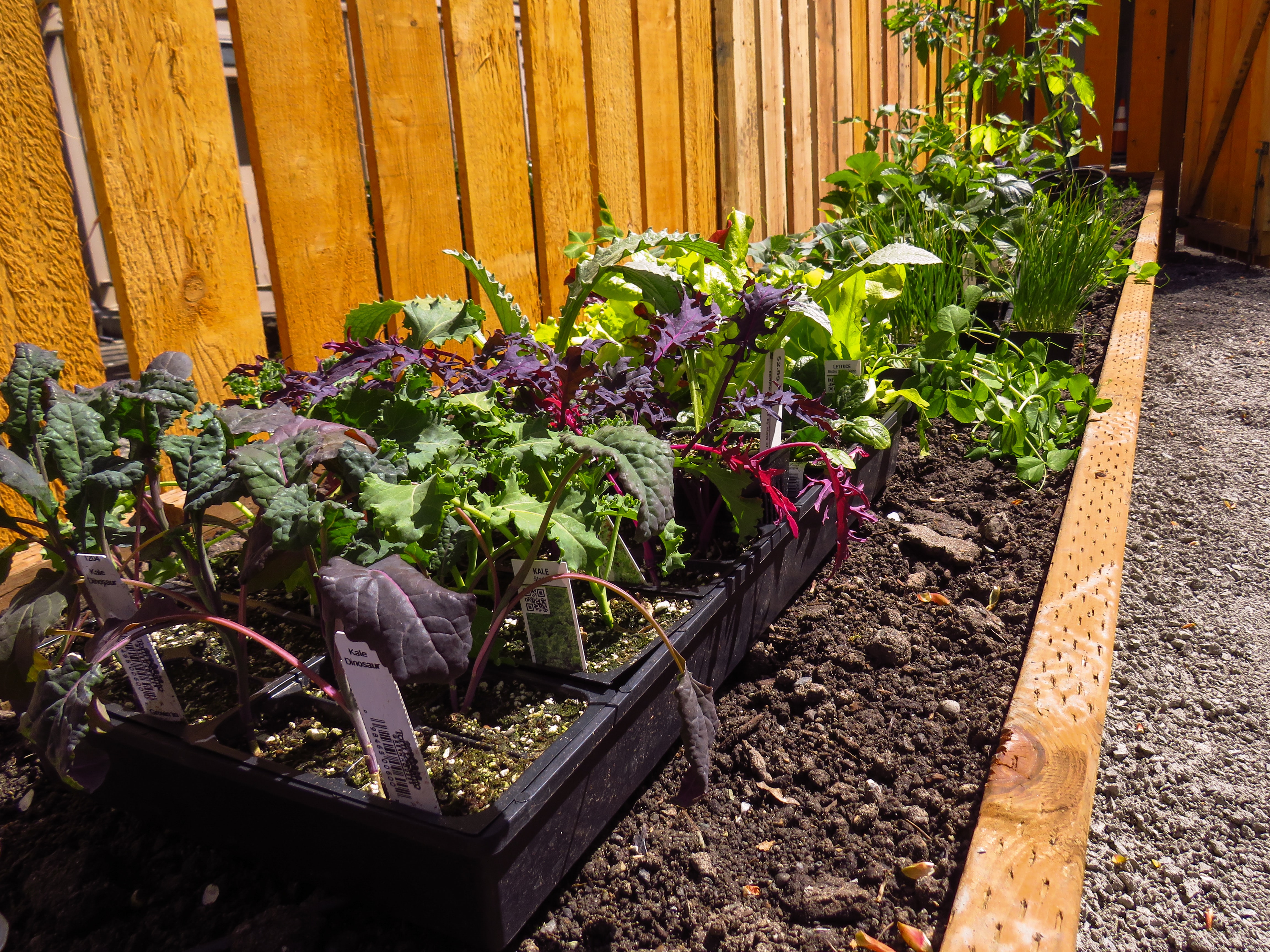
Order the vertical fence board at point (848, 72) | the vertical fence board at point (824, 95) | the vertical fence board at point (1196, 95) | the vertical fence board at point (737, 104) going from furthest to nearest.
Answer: the vertical fence board at point (1196, 95) < the vertical fence board at point (848, 72) < the vertical fence board at point (824, 95) < the vertical fence board at point (737, 104)

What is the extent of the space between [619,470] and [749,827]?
0.59 meters

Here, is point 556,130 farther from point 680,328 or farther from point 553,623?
point 553,623

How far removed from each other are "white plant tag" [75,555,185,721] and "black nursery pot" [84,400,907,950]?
0.03 meters

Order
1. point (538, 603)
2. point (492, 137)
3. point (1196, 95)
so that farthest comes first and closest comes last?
point (1196, 95), point (492, 137), point (538, 603)

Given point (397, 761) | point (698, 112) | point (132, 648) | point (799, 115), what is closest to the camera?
point (397, 761)

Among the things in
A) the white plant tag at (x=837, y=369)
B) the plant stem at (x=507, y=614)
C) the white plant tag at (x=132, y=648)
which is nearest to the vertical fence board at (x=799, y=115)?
the white plant tag at (x=837, y=369)

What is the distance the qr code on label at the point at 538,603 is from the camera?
121 cm

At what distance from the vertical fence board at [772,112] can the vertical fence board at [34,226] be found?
2.52 meters

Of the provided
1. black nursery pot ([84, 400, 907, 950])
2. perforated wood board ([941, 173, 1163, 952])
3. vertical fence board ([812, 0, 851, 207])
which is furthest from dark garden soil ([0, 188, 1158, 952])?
vertical fence board ([812, 0, 851, 207])

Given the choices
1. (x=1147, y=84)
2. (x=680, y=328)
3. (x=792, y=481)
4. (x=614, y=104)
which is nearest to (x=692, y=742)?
(x=680, y=328)

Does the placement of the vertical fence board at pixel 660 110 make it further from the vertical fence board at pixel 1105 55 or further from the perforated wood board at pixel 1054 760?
the vertical fence board at pixel 1105 55

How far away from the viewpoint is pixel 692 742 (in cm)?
100

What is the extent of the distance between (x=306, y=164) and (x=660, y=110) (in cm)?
136

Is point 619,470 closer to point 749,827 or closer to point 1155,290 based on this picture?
point 749,827
